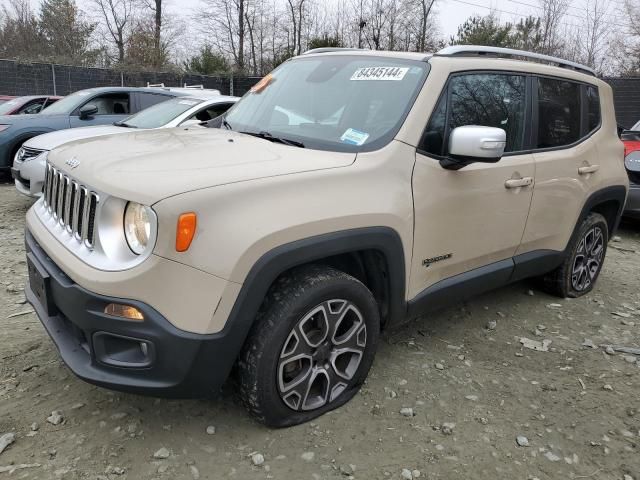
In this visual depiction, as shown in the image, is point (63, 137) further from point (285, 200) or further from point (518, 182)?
point (518, 182)

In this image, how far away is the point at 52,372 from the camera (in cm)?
299

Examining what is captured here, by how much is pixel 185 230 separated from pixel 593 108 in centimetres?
357

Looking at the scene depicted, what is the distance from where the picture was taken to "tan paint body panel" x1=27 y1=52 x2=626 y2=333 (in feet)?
6.80

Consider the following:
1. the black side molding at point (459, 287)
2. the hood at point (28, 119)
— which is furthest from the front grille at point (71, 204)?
the hood at point (28, 119)

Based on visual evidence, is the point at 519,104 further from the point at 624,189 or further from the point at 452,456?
the point at 452,456

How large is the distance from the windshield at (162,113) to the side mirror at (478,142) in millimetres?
4914

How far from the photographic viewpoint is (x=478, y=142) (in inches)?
106

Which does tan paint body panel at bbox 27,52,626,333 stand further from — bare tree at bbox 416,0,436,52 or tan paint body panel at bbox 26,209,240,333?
bare tree at bbox 416,0,436,52

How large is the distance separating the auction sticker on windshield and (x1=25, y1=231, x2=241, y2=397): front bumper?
1.71 metres

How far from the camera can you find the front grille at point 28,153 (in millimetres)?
6229

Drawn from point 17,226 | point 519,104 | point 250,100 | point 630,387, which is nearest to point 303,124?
point 250,100

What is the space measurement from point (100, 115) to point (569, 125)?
693 centimetres

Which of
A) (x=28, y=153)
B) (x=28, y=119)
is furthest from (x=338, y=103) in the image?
(x=28, y=119)

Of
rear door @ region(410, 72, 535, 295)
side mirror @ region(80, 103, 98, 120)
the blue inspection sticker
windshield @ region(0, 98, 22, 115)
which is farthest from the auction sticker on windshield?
windshield @ region(0, 98, 22, 115)
